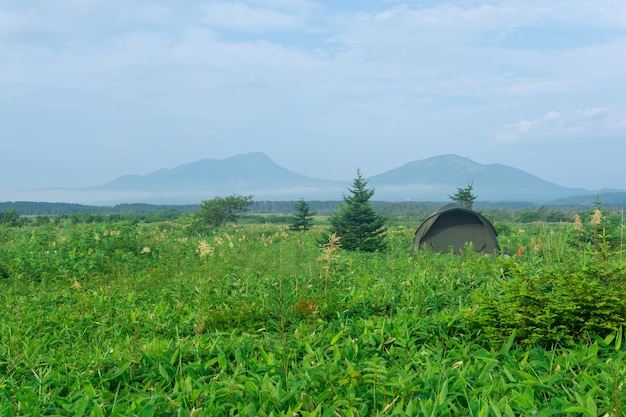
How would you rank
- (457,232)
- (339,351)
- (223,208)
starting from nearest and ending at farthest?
(339,351), (457,232), (223,208)

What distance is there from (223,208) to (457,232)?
22304 millimetres

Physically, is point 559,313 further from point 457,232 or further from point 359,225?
point 359,225

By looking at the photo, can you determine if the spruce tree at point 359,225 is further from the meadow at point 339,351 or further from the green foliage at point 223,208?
the green foliage at point 223,208

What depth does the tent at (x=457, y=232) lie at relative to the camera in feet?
50.8

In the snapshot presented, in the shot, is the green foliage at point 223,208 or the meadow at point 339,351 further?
the green foliage at point 223,208

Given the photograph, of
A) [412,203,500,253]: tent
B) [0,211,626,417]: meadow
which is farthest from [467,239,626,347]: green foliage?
[412,203,500,253]: tent

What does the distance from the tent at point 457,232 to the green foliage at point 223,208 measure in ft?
67.9

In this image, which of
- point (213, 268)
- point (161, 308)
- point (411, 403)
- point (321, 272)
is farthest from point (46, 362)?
point (213, 268)

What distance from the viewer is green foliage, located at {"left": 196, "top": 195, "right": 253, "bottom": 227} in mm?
34156

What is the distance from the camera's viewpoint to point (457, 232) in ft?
51.5

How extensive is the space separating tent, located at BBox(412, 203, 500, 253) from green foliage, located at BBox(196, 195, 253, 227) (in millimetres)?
20689

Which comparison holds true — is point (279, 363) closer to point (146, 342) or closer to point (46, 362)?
point (146, 342)

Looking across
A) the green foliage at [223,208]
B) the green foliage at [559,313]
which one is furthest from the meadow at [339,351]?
the green foliage at [223,208]

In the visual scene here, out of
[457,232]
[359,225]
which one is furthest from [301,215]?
[457,232]
